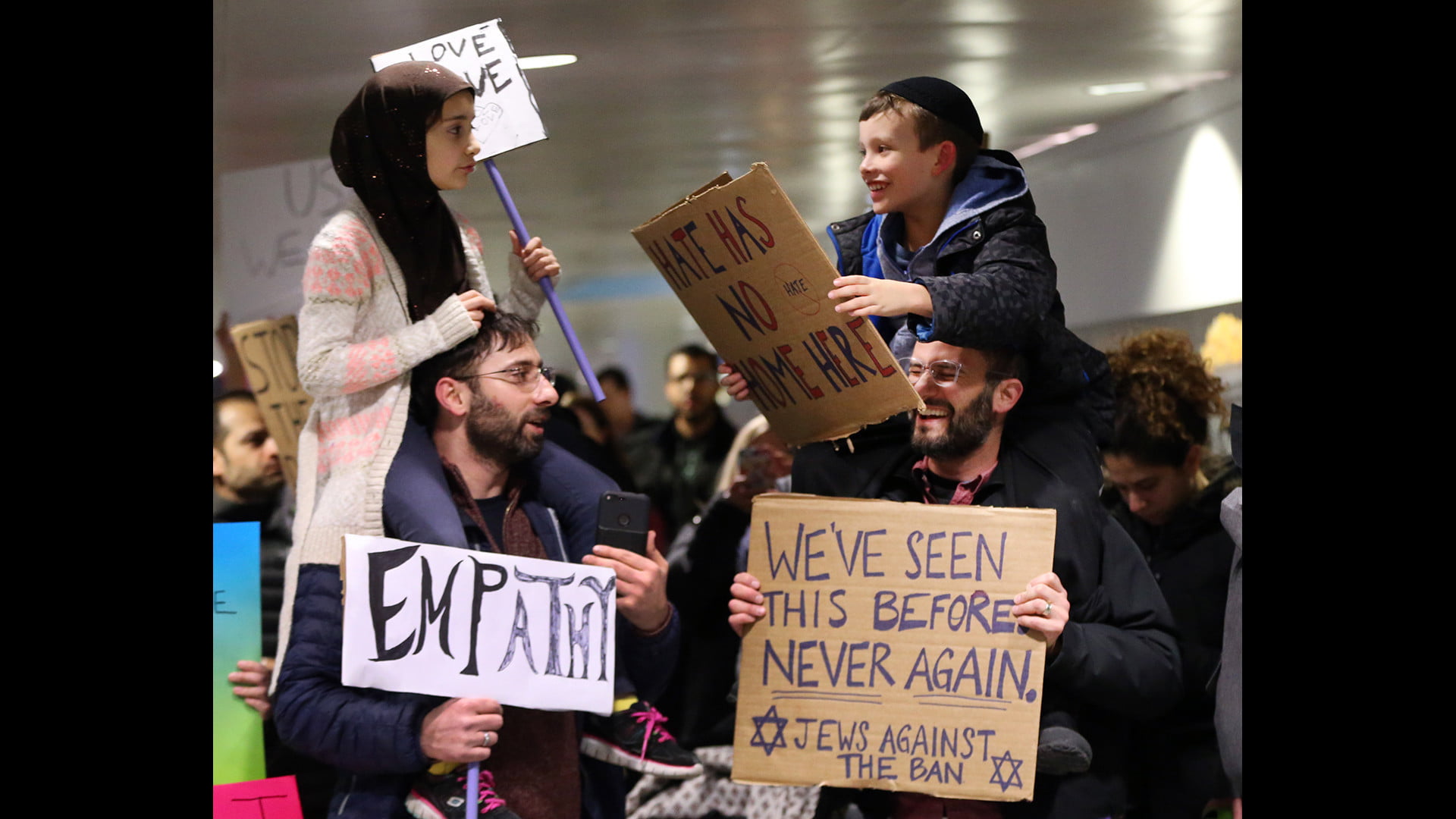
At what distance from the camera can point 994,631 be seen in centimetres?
248

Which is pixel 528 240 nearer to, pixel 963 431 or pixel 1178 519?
pixel 963 431

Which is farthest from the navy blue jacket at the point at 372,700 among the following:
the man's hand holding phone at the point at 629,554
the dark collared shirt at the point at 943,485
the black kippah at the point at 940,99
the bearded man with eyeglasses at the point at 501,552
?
the black kippah at the point at 940,99

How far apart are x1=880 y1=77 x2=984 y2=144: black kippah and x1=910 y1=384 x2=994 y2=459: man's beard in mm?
514

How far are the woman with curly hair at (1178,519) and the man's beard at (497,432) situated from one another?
147 cm

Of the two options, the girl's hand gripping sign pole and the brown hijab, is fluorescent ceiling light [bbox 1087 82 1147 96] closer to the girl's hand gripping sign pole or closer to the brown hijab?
the girl's hand gripping sign pole

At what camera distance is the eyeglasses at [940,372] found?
262 cm

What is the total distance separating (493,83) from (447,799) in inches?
55.8

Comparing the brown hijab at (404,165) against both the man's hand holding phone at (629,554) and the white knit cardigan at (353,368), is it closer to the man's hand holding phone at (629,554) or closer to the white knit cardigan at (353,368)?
the white knit cardigan at (353,368)

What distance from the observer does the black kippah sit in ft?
8.59

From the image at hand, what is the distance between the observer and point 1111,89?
381 cm

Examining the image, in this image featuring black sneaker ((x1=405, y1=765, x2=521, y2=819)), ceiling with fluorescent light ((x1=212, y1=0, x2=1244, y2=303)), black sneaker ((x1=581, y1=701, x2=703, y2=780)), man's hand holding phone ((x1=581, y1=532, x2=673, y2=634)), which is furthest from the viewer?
ceiling with fluorescent light ((x1=212, y1=0, x2=1244, y2=303))

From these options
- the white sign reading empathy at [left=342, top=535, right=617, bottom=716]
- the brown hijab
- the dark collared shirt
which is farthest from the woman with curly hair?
the brown hijab

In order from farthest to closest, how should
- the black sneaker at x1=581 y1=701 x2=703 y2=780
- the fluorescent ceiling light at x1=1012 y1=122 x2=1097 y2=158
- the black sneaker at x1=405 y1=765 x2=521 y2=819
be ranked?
the fluorescent ceiling light at x1=1012 y1=122 x2=1097 y2=158 < the black sneaker at x1=581 y1=701 x2=703 y2=780 < the black sneaker at x1=405 y1=765 x2=521 y2=819

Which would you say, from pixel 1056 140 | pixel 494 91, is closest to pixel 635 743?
pixel 494 91
